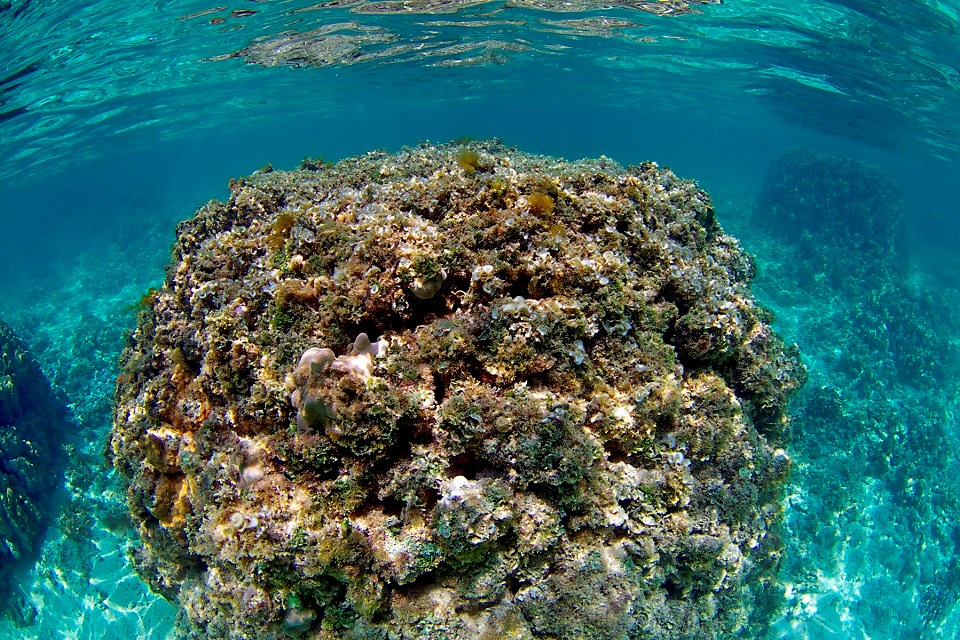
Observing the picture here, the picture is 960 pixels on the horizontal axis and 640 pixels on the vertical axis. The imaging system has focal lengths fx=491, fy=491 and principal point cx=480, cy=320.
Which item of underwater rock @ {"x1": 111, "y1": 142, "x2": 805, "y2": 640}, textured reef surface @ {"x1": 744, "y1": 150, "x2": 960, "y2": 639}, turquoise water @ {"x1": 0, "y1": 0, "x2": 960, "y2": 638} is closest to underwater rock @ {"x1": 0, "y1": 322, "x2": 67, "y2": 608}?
turquoise water @ {"x1": 0, "y1": 0, "x2": 960, "y2": 638}

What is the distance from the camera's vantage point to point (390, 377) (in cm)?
448

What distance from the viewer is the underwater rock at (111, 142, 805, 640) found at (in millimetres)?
4082

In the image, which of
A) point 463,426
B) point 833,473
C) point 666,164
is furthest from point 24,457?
point 833,473

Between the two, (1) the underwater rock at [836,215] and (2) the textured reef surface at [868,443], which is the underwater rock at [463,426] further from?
(1) the underwater rock at [836,215]

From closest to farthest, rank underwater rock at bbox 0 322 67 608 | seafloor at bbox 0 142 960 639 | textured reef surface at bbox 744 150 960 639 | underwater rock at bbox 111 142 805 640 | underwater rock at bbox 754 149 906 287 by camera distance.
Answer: underwater rock at bbox 111 142 805 640
seafloor at bbox 0 142 960 639
textured reef surface at bbox 744 150 960 639
underwater rock at bbox 0 322 67 608
underwater rock at bbox 754 149 906 287

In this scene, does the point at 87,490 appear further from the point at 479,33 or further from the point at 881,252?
the point at 881,252

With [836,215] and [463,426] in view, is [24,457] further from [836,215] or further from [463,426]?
[836,215]

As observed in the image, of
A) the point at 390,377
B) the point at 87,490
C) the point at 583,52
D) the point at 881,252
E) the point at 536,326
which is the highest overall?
the point at 536,326

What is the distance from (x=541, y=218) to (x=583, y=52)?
30.4 metres

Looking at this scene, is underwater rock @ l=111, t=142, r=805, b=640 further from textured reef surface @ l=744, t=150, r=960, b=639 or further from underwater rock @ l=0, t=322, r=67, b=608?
underwater rock @ l=0, t=322, r=67, b=608

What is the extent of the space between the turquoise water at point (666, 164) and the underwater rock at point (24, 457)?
0.43 metres

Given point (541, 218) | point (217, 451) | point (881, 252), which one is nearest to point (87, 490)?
point (217, 451)

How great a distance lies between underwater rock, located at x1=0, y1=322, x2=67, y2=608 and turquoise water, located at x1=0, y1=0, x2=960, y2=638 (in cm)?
43

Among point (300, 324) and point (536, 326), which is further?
point (300, 324)
